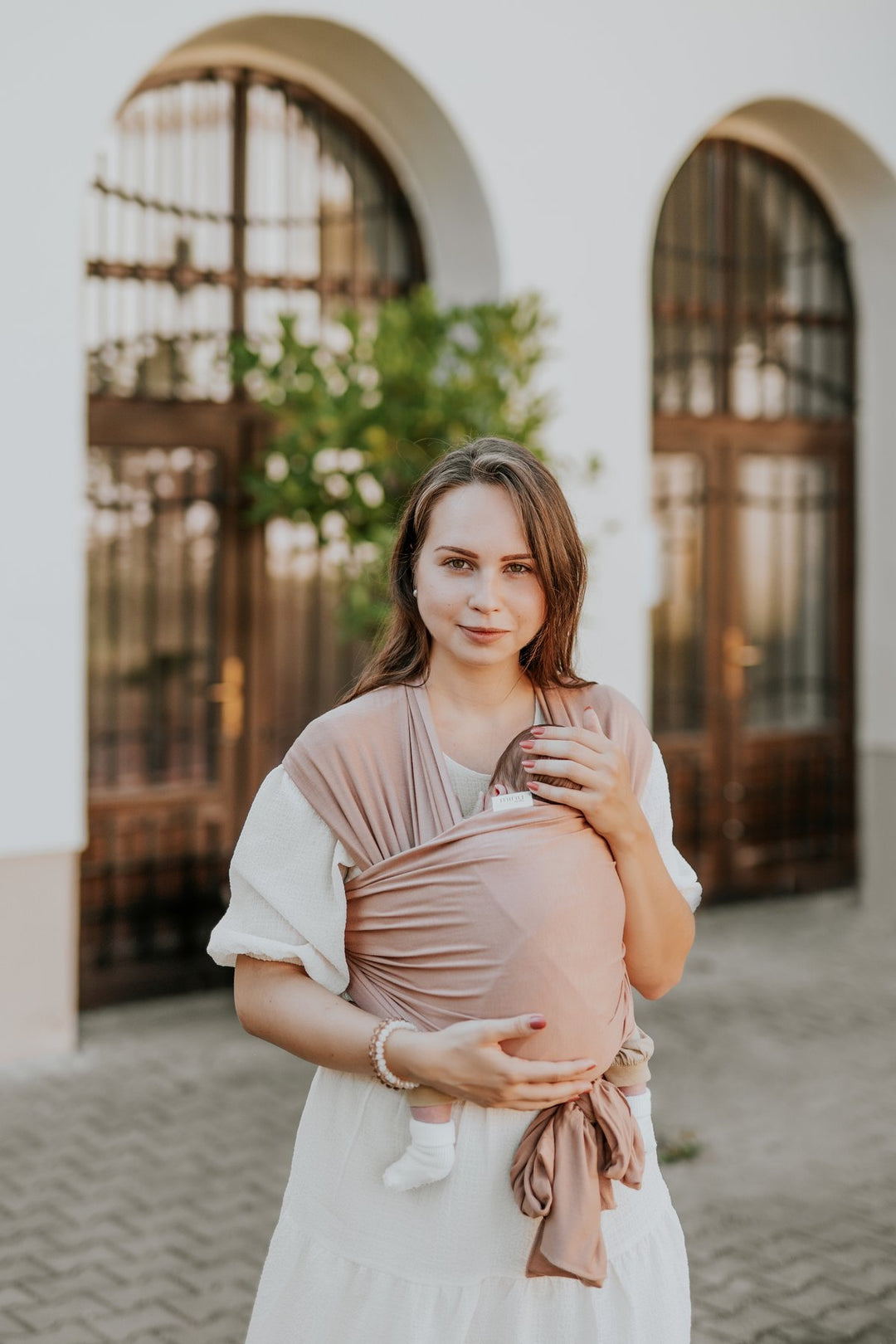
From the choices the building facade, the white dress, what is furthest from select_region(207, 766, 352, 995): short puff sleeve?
the building facade

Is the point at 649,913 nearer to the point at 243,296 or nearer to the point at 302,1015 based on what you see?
the point at 302,1015

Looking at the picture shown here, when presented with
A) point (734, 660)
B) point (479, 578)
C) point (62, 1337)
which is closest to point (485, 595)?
point (479, 578)

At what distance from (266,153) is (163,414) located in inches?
53.9

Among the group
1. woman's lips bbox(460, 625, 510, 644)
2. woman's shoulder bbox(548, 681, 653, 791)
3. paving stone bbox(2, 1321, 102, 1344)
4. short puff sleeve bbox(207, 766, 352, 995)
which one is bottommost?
paving stone bbox(2, 1321, 102, 1344)

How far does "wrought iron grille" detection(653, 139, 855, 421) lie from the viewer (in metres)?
8.42

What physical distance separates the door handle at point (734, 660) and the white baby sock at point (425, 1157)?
6.99 metres

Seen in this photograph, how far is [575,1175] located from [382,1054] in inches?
11.8

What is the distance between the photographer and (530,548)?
6.60 ft

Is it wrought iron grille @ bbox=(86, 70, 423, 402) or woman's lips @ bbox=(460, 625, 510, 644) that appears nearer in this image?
woman's lips @ bbox=(460, 625, 510, 644)

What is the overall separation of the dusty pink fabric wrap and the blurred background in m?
3.08

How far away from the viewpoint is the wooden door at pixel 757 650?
8539 mm

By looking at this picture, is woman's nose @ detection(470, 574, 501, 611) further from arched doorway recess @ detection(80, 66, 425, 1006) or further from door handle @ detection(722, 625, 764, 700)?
door handle @ detection(722, 625, 764, 700)

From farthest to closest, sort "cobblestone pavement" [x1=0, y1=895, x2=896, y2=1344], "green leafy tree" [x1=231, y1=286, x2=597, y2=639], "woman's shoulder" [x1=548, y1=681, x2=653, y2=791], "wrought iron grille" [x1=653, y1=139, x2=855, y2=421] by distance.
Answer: "wrought iron grille" [x1=653, y1=139, x2=855, y2=421], "green leafy tree" [x1=231, y1=286, x2=597, y2=639], "cobblestone pavement" [x1=0, y1=895, x2=896, y2=1344], "woman's shoulder" [x1=548, y1=681, x2=653, y2=791]

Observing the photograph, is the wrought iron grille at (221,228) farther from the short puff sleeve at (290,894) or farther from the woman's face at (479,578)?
the short puff sleeve at (290,894)
